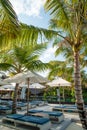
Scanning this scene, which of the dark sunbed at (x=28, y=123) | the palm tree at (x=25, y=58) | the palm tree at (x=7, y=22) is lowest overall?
the dark sunbed at (x=28, y=123)

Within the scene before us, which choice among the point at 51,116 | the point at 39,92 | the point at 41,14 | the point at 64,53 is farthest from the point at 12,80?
the point at 39,92

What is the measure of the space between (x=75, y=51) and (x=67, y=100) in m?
15.9

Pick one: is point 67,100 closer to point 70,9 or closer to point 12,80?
point 12,80

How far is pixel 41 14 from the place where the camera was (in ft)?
23.4

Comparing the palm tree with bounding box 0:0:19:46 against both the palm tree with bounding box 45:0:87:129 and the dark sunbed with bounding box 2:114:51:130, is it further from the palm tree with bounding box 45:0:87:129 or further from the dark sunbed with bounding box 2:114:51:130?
the dark sunbed with bounding box 2:114:51:130

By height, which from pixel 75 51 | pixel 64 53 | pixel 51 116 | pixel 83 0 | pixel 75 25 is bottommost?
pixel 51 116

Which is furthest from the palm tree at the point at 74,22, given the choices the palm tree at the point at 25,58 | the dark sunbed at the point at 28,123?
the palm tree at the point at 25,58

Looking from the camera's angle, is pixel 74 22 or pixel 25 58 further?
pixel 25 58

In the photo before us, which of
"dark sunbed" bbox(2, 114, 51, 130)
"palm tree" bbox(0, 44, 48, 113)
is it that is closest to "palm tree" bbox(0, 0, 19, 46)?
"dark sunbed" bbox(2, 114, 51, 130)

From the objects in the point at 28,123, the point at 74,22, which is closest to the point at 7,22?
the point at 74,22

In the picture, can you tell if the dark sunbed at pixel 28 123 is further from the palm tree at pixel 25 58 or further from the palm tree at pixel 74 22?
the palm tree at pixel 25 58

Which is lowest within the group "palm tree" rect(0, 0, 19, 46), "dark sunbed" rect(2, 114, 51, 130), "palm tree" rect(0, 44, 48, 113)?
"dark sunbed" rect(2, 114, 51, 130)

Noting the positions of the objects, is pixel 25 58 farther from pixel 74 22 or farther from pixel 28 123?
pixel 74 22

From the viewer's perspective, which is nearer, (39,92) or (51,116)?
(51,116)
